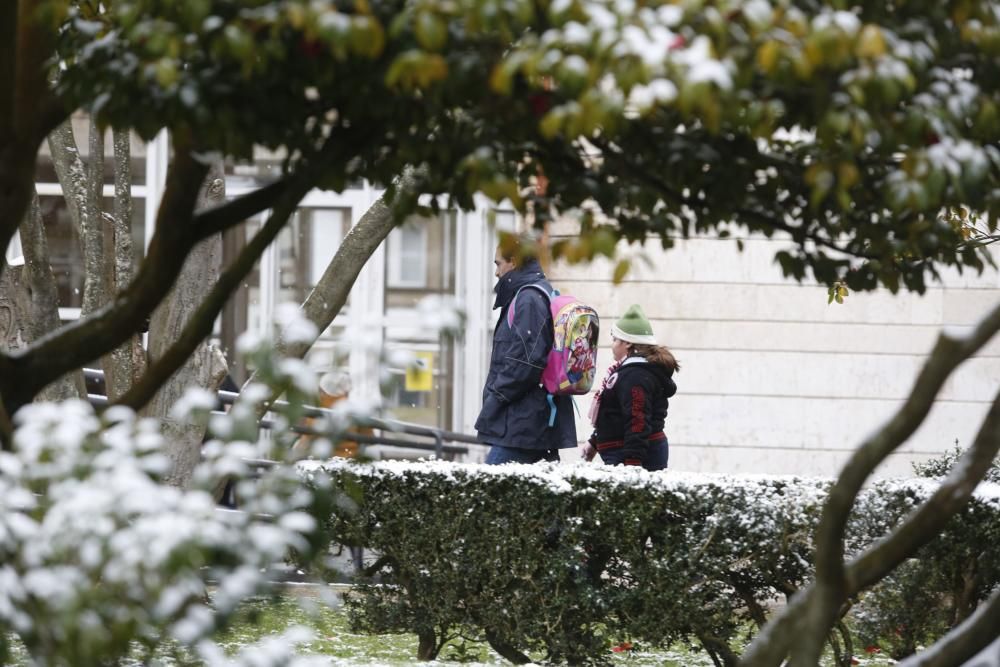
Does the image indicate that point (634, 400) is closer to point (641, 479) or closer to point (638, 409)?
point (638, 409)

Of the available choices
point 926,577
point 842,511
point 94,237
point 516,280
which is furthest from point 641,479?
point 94,237

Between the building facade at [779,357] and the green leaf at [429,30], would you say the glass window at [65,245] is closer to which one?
the building facade at [779,357]

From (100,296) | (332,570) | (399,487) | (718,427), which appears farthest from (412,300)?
(332,570)

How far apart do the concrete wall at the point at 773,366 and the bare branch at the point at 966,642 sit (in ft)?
25.3

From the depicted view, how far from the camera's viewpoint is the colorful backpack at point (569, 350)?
7.11m

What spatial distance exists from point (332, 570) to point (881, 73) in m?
2.26

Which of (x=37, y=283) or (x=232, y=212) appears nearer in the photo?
(x=232, y=212)

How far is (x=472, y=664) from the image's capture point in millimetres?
5879

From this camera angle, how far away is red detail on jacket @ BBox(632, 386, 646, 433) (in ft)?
23.8

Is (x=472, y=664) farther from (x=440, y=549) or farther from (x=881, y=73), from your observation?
(x=881, y=73)

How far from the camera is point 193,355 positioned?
6.76m

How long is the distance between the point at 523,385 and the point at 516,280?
1.83 ft

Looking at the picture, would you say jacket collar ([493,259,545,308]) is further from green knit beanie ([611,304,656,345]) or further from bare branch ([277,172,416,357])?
bare branch ([277,172,416,357])

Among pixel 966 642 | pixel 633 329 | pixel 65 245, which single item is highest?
pixel 65 245
